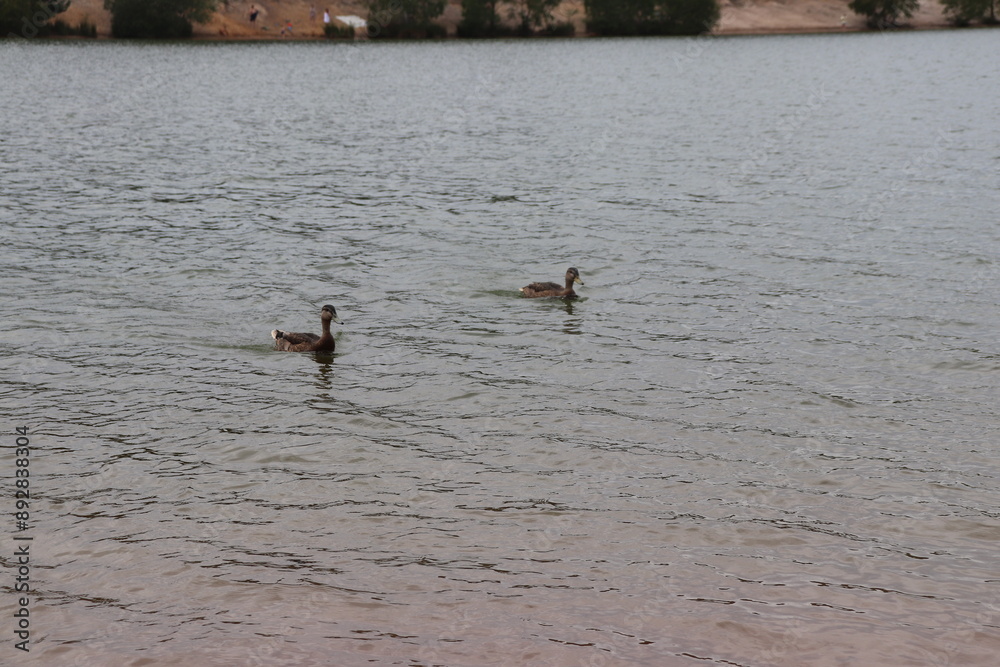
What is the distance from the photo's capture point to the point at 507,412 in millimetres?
14227

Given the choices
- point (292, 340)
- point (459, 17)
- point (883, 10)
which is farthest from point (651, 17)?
point (292, 340)

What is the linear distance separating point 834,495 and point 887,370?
4.68 meters

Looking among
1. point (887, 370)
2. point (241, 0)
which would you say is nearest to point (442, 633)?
point (887, 370)

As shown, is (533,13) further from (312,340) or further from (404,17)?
(312,340)

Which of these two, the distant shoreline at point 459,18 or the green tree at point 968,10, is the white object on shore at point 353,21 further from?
the green tree at point 968,10

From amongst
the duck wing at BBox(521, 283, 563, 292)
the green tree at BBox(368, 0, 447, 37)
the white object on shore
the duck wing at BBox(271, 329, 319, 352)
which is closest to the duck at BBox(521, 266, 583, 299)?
the duck wing at BBox(521, 283, 563, 292)

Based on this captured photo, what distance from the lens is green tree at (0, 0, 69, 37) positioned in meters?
102

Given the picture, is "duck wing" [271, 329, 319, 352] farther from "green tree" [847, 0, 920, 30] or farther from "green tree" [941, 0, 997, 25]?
"green tree" [941, 0, 997, 25]

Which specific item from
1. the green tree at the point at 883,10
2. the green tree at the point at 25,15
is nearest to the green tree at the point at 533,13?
the green tree at the point at 883,10

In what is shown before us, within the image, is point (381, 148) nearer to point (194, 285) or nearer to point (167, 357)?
point (194, 285)

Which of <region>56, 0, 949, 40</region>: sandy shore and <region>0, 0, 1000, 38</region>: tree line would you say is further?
<region>56, 0, 949, 40</region>: sandy shore

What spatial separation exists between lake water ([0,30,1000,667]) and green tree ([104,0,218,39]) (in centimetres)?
7881

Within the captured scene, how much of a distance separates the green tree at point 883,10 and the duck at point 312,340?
144 metres

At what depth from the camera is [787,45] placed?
4574 inches
